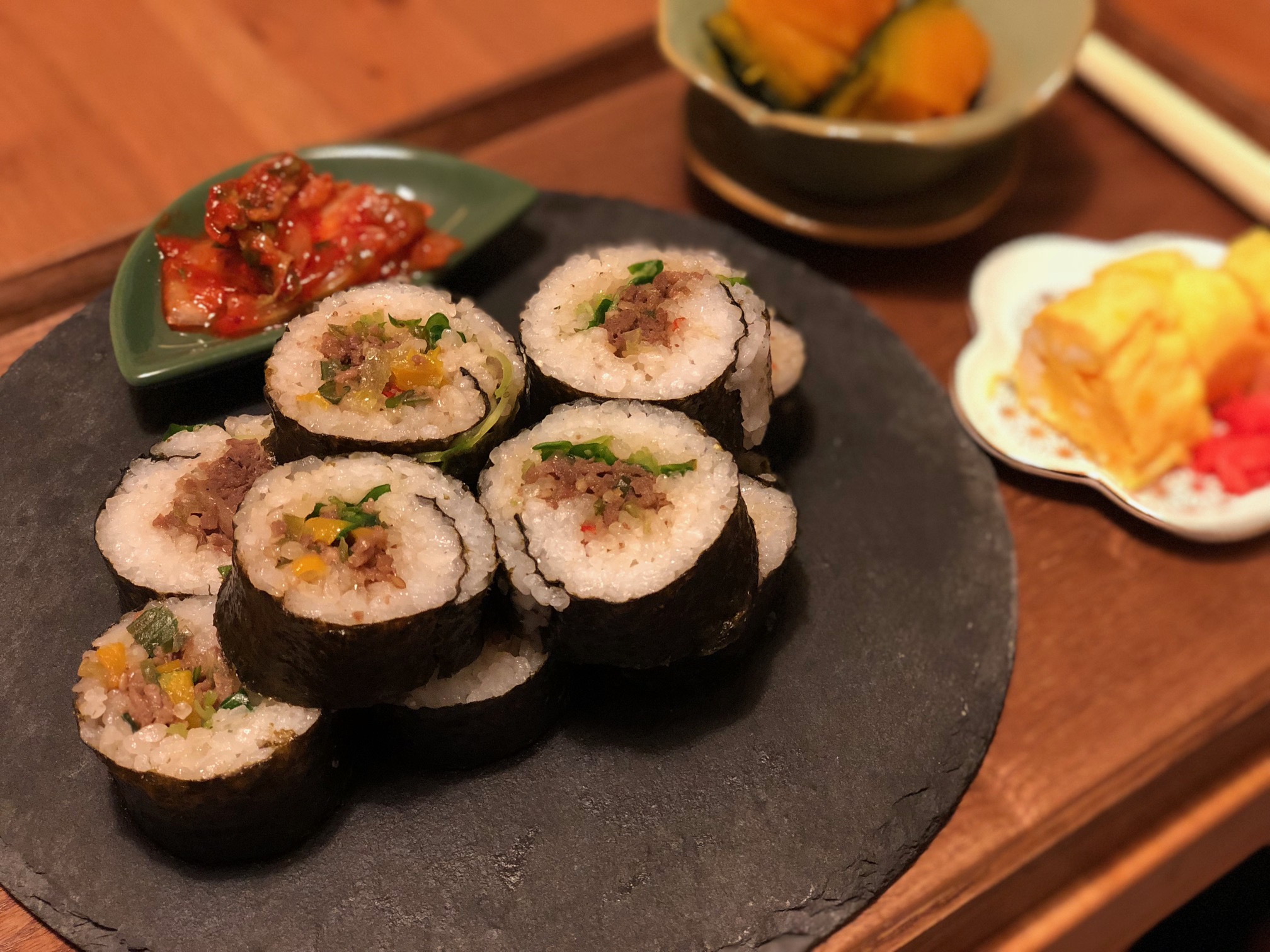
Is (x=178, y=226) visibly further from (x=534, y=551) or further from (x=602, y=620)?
(x=602, y=620)

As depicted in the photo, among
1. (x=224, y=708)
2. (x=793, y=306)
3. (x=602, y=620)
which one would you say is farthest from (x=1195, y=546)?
(x=224, y=708)

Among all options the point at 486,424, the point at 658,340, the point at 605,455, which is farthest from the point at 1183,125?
the point at 486,424

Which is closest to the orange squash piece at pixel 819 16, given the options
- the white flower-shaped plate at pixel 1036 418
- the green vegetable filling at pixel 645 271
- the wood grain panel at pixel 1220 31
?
the white flower-shaped plate at pixel 1036 418

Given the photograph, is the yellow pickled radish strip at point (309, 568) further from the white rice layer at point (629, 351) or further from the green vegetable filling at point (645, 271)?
the green vegetable filling at point (645, 271)

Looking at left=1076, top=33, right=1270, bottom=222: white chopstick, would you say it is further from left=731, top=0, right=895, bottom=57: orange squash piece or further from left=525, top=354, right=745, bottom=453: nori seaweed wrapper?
left=525, top=354, right=745, bottom=453: nori seaweed wrapper

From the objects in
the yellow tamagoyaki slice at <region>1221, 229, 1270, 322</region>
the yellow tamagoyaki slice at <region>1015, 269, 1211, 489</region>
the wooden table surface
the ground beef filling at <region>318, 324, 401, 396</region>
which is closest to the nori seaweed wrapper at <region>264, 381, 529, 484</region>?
the ground beef filling at <region>318, 324, 401, 396</region>

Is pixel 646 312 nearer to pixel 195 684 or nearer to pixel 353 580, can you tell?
pixel 353 580
